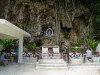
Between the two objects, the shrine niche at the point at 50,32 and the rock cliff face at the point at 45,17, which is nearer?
the rock cliff face at the point at 45,17

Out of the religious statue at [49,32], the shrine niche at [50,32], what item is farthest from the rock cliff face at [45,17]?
the religious statue at [49,32]

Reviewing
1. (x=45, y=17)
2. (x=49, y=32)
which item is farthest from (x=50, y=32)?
(x=45, y=17)

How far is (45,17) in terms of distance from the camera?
89.7 ft

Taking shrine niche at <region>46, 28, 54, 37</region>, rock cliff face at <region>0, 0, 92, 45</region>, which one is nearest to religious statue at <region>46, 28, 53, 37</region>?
shrine niche at <region>46, 28, 54, 37</region>

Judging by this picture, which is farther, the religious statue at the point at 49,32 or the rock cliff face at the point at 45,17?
the religious statue at the point at 49,32

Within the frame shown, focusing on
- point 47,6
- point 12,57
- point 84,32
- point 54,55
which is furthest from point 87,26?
point 12,57

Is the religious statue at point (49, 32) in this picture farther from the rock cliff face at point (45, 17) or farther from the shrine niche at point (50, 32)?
the rock cliff face at point (45, 17)

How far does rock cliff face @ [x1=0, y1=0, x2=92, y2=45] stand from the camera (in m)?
26.9

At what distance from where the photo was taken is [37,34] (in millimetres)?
26953

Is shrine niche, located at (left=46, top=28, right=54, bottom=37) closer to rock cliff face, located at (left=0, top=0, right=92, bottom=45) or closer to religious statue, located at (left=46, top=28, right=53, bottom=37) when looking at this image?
religious statue, located at (left=46, top=28, right=53, bottom=37)

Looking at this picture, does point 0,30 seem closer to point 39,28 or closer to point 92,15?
point 39,28

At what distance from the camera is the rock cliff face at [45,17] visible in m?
26.9

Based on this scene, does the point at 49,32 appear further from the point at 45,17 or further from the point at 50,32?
the point at 45,17

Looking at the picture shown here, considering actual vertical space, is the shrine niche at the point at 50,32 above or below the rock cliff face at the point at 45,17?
below
